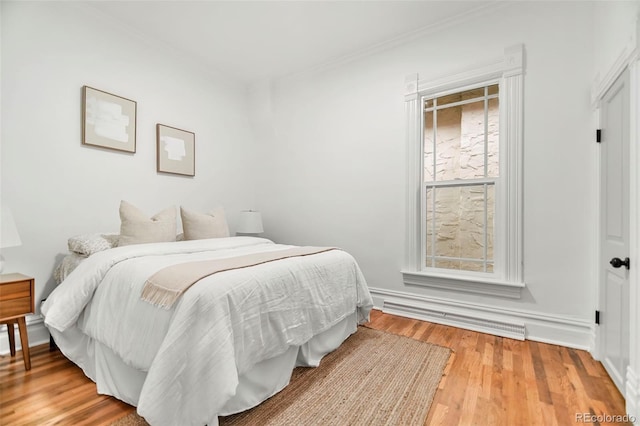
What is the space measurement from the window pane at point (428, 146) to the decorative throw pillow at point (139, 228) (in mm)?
2571

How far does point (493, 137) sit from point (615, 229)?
4.28 ft

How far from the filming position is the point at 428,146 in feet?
10.7

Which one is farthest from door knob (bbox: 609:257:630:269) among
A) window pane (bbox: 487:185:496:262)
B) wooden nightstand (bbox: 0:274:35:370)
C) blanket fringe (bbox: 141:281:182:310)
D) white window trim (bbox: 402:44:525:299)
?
wooden nightstand (bbox: 0:274:35:370)

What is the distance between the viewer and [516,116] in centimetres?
263

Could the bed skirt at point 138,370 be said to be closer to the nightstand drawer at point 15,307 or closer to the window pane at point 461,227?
the nightstand drawer at point 15,307

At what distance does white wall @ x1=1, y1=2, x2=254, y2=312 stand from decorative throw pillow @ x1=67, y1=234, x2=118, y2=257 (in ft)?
1.02

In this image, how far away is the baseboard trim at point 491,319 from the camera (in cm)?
241

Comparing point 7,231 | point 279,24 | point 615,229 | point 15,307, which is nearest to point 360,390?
point 615,229

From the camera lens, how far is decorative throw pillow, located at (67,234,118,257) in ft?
7.59

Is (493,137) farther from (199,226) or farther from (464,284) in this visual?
(199,226)

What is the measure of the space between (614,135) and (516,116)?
77 cm

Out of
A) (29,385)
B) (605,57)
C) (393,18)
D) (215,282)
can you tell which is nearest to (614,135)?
(605,57)

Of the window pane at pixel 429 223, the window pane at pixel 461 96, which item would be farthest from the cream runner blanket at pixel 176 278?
the window pane at pixel 461 96

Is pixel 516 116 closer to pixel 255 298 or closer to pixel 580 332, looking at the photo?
pixel 580 332
